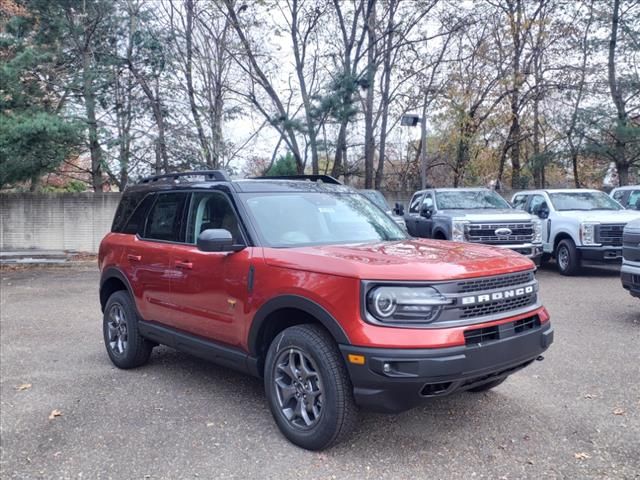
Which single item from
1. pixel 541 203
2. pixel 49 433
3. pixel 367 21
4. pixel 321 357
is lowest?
pixel 49 433

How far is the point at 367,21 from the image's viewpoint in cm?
1841

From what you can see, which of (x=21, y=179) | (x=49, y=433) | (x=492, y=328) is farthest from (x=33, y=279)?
(x=492, y=328)

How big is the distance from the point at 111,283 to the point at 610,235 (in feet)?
31.5

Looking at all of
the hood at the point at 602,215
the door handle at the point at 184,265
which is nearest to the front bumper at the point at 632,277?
the hood at the point at 602,215

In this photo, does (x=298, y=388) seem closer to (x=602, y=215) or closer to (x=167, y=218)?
(x=167, y=218)

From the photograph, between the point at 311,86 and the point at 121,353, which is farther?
the point at 311,86

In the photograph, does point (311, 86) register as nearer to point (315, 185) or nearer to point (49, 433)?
point (315, 185)

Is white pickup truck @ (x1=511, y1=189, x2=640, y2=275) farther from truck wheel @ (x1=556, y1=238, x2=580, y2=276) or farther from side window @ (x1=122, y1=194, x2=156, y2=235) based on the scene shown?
side window @ (x1=122, y1=194, x2=156, y2=235)

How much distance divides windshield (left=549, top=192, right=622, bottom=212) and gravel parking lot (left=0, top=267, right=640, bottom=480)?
6.87m

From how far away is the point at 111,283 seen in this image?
251 inches

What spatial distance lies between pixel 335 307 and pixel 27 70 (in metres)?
13.6

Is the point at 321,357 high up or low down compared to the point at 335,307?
→ down

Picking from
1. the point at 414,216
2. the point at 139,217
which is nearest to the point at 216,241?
the point at 139,217

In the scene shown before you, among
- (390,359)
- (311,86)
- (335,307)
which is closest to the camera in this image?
(390,359)
